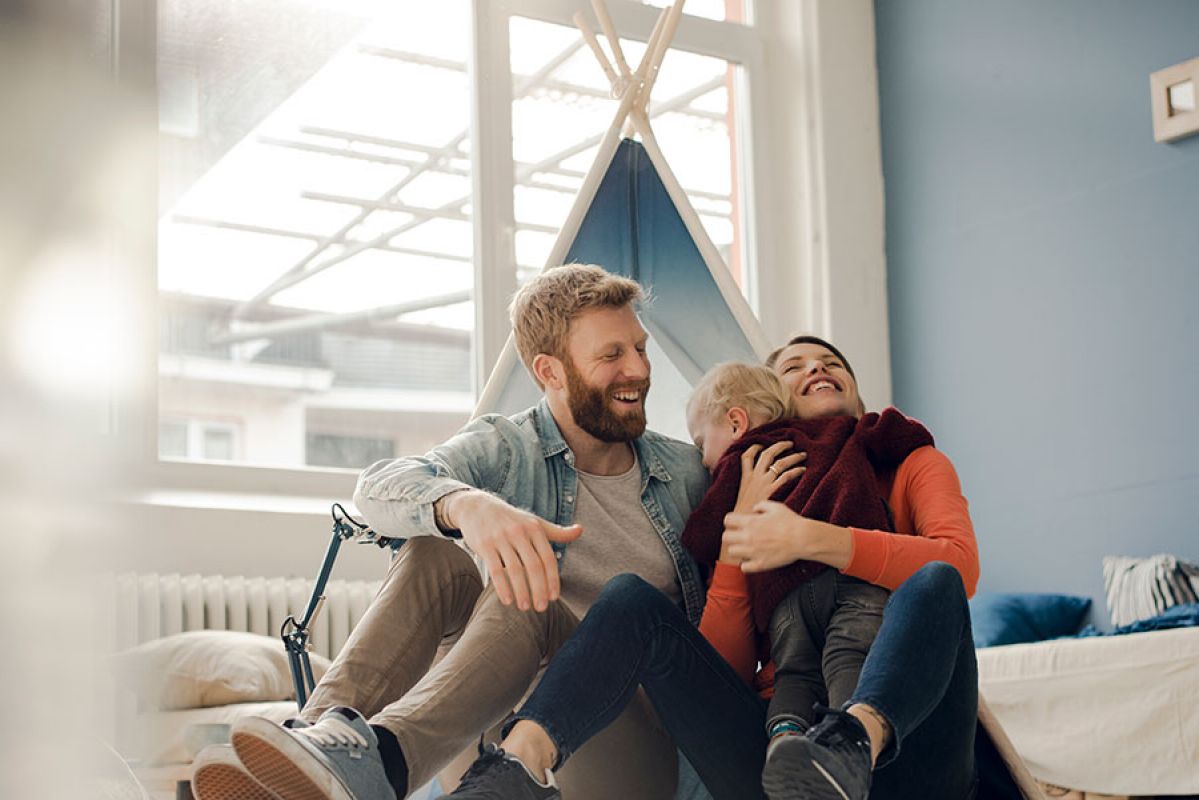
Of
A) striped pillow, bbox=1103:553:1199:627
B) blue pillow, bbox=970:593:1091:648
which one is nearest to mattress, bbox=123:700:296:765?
blue pillow, bbox=970:593:1091:648

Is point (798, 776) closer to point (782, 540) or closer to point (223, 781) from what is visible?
point (782, 540)

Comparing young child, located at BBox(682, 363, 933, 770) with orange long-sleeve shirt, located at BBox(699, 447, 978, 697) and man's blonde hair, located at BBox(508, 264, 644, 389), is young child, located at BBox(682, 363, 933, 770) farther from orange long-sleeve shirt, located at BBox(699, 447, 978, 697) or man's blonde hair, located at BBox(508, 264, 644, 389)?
man's blonde hair, located at BBox(508, 264, 644, 389)

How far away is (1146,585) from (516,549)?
1946 mm

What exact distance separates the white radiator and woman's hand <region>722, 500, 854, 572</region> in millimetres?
1367

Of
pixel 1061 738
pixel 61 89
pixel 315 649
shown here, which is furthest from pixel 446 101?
pixel 61 89

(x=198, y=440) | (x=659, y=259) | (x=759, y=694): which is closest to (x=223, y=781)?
(x=759, y=694)

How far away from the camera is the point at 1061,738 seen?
2.35 meters

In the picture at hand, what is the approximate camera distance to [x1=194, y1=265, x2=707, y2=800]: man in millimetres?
1173

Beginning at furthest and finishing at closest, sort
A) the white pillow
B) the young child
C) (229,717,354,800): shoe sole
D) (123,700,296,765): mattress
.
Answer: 1. the white pillow
2. (123,700,296,765): mattress
3. the young child
4. (229,717,354,800): shoe sole

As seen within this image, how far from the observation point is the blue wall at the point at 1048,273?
2953mm

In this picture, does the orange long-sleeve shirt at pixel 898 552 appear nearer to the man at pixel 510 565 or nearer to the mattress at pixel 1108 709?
the man at pixel 510 565

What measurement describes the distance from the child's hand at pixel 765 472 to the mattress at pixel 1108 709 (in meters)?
1.04

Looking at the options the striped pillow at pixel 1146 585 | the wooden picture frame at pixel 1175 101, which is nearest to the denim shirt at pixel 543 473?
the striped pillow at pixel 1146 585

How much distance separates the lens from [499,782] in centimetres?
115
